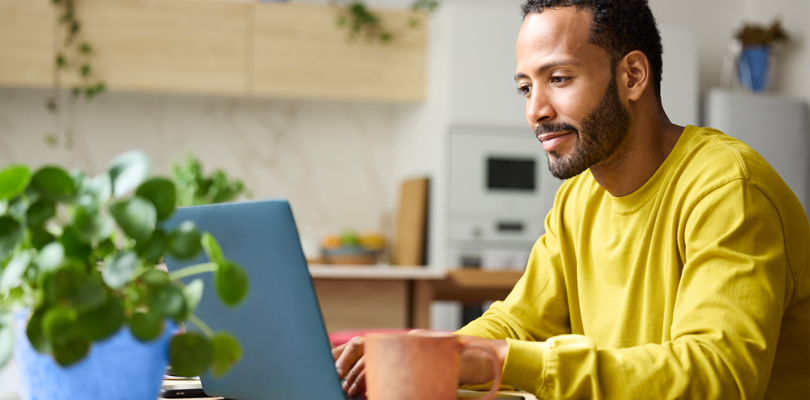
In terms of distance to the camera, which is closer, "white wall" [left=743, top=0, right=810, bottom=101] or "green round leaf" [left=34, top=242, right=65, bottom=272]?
"green round leaf" [left=34, top=242, right=65, bottom=272]

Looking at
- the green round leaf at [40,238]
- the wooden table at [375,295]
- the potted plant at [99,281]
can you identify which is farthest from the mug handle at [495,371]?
the wooden table at [375,295]

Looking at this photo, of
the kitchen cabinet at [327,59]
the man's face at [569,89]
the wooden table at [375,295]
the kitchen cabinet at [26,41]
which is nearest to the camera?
the man's face at [569,89]

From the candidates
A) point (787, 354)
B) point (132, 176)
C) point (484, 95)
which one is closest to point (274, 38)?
point (484, 95)

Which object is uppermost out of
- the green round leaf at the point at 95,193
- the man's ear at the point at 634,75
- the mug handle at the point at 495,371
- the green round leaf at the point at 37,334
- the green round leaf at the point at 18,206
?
the man's ear at the point at 634,75

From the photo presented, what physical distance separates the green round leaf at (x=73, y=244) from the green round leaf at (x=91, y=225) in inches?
0.4

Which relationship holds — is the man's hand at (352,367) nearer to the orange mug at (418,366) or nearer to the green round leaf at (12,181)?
the orange mug at (418,366)

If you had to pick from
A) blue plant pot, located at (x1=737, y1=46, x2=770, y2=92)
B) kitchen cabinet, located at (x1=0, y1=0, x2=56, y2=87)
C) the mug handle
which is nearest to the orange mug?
the mug handle

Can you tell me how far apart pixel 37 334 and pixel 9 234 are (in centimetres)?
7

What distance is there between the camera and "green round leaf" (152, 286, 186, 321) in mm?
449

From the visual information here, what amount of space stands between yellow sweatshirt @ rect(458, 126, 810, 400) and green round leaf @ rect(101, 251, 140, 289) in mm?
407

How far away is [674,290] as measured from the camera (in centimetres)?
100

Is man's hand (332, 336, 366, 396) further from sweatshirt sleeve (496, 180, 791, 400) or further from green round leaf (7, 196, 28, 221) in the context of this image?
green round leaf (7, 196, 28, 221)

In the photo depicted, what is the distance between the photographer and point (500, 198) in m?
3.41

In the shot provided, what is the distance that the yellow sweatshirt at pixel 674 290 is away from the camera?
74 centimetres
